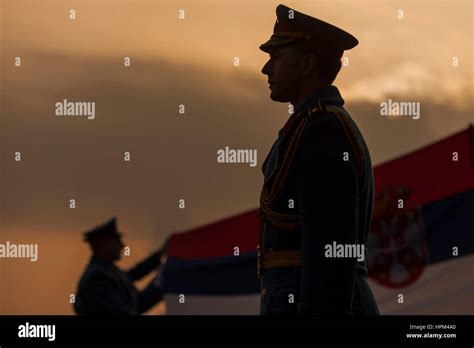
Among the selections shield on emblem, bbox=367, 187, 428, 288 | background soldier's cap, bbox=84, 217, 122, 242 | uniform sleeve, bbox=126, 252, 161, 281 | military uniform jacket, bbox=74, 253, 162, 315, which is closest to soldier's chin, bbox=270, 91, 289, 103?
military uniform jacket, bbox=74, 253, 162, 315

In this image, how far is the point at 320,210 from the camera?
6035 mm

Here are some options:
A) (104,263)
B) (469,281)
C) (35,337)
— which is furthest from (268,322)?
(469,281)

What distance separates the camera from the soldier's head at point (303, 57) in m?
6.41

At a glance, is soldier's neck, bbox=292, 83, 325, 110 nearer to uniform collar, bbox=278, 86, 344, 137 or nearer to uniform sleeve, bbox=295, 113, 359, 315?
uniform collar, bbox=278, 86, 344, 137

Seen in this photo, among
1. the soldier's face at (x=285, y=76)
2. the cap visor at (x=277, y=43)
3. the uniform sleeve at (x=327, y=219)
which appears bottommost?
the uniform sleeve at (x=327, y=219)

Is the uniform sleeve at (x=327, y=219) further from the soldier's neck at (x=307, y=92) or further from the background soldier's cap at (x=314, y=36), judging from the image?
the background soldier's cap at (x=314, y=36)

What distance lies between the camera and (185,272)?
1825cm

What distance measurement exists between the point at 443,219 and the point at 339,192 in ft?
30.2

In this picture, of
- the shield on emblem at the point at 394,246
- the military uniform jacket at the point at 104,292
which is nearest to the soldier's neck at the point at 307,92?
the military uniform jacket at the point at 104,292

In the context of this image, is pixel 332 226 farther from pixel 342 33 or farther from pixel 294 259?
pixel 342 33

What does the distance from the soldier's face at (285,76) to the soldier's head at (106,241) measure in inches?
265

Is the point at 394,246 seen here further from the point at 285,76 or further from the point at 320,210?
the point at 320,210

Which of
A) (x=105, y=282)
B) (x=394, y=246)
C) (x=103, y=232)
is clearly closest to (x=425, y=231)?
(x=394, y=246)

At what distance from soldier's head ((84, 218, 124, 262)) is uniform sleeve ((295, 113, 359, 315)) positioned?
7.00 meters
